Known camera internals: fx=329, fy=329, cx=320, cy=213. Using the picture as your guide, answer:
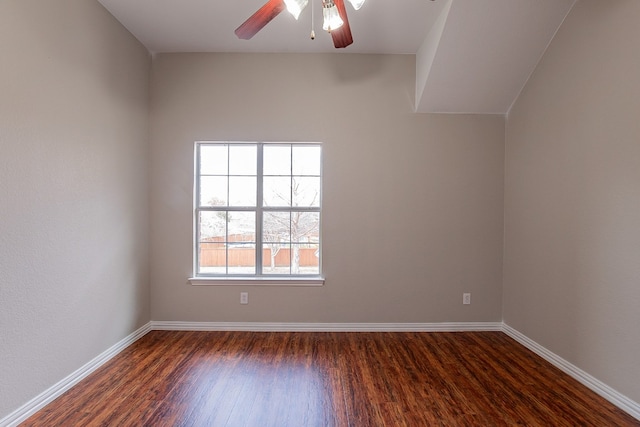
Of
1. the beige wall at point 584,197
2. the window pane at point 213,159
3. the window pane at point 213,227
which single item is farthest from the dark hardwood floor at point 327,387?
the window pane at point 213,159

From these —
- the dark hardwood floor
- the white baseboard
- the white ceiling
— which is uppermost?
the white ceiling

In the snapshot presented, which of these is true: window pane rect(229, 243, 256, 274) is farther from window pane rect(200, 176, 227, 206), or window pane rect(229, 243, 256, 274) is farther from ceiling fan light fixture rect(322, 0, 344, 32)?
ceiling fan light fixture rect(322, 0, 344, 32)

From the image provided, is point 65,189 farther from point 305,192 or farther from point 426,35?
point 426,35

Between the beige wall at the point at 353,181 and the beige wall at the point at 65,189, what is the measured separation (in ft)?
1.14

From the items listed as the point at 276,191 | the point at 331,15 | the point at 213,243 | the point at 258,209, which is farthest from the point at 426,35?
the point at 213,243

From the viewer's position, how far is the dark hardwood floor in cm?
205

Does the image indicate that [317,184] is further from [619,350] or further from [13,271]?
[619,350]

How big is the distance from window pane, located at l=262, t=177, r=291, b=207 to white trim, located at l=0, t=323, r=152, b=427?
1.87m

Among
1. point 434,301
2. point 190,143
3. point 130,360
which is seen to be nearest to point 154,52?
point 190,143

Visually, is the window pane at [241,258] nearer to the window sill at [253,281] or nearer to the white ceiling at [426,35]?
the window sill at [253,281]

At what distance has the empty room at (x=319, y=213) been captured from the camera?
2131mm

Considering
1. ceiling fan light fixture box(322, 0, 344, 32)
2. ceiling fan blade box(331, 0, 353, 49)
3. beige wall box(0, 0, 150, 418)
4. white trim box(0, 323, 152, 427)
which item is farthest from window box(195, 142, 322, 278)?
ceiling fan light fixture box(322, 0, 344, 32)

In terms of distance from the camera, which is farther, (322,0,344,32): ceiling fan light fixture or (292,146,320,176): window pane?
(292,146,320,176): window pane

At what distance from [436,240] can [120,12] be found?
3.64 metres
